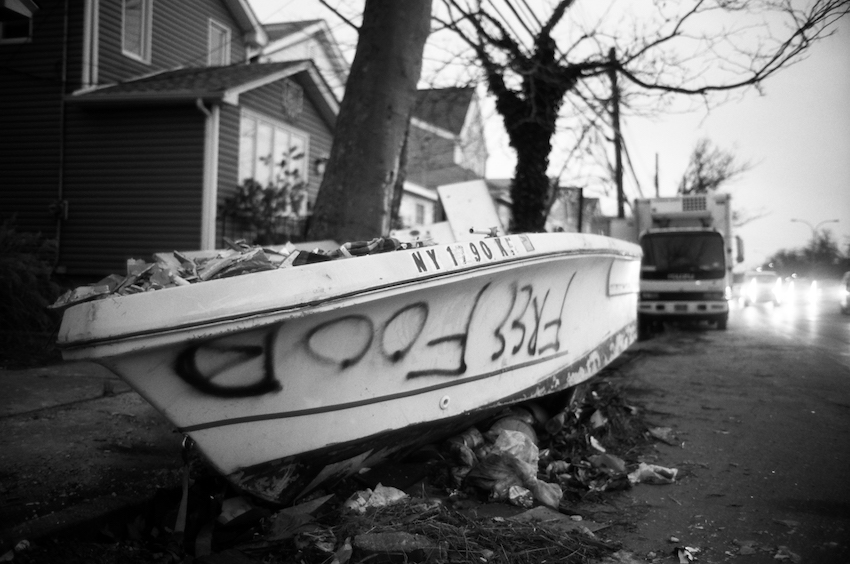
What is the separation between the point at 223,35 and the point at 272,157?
200 inches

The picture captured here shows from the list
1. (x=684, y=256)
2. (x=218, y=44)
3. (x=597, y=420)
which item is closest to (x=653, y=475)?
(x=597, y=420)

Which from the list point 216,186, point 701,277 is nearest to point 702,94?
point 701,277

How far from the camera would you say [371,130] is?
5.75m

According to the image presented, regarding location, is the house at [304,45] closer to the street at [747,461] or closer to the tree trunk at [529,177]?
the tree trunk at [529,177]

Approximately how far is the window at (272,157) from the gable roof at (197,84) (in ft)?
2.80

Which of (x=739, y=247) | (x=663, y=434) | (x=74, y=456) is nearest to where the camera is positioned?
(x=74, y=456)

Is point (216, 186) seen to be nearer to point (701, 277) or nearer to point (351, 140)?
point (351, 140)

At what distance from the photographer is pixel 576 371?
4.67 metres

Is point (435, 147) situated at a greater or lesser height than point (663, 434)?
greater

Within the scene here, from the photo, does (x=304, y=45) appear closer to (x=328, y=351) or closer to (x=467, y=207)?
(x=467, y=207)

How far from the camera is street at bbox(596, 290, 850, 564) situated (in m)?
2.91

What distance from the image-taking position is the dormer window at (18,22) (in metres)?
11.0

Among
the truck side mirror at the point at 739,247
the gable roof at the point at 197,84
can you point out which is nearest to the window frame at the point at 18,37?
the gable roof at the point at 197,84

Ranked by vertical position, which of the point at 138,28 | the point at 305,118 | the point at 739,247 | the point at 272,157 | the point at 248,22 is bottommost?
the point at 739,247
